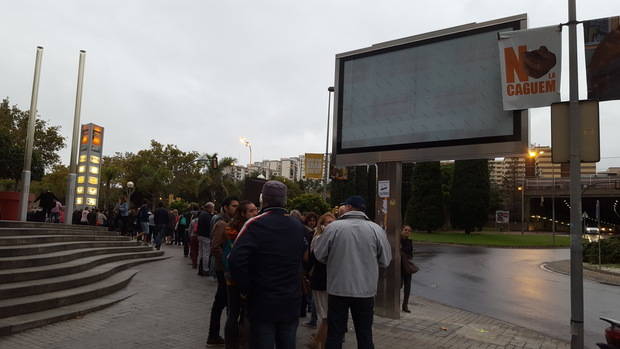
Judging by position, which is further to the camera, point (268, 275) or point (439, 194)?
point (439, 194)

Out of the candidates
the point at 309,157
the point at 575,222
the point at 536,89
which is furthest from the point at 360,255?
the point at 309,157

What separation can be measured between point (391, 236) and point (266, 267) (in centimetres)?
567

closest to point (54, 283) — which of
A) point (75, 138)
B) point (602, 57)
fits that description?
point (602, 57)

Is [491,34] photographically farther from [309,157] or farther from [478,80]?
[309,157]

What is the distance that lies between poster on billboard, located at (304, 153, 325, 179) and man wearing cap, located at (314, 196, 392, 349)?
20.0 metres

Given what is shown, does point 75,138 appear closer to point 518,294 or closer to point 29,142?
point 29,142

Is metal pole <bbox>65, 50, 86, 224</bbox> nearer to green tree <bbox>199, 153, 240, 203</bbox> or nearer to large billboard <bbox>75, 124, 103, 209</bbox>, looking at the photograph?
large billboard <bbox>75, 124, 103, 209</bbox>

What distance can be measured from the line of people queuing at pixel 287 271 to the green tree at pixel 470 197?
3976 cm

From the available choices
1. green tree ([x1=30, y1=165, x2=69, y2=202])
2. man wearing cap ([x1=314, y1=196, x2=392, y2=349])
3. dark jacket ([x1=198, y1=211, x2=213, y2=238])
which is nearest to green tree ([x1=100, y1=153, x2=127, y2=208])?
green tree ([x1=30, y1=165, x2=69, y2=202])

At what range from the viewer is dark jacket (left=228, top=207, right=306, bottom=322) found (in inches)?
125

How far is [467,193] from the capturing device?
142 ft

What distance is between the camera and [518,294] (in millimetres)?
12039

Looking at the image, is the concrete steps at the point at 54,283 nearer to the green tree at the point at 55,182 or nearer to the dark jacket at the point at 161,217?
the dark jacket at the point at 161,217

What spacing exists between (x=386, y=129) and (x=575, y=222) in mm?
4033
